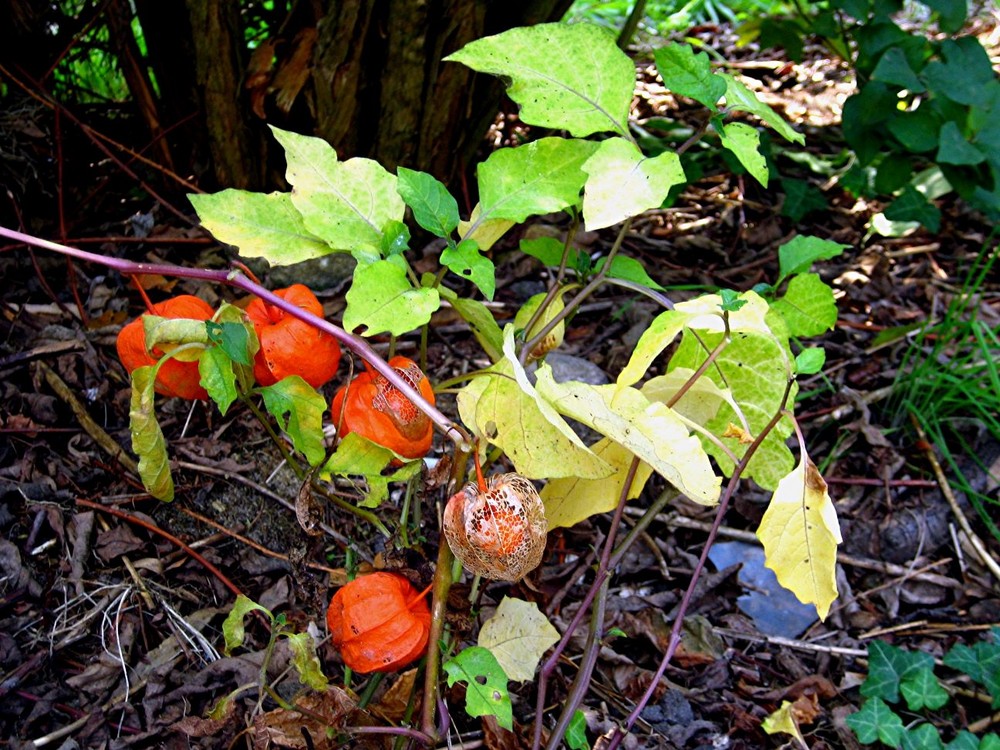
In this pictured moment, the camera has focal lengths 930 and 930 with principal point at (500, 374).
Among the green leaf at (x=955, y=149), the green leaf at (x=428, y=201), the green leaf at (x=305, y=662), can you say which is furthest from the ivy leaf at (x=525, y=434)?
the green leaf at (x=955, y=149)

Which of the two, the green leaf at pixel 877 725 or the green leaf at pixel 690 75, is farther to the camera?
the green leaf at pixel 877 725

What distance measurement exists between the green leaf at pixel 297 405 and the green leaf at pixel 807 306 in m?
0.77

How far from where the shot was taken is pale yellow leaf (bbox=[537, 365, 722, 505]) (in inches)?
42.8

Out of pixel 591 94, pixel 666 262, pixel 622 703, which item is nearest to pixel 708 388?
pixel 591 94

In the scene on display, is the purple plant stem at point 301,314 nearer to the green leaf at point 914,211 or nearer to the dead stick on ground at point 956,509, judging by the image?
the dead stick on ground at point 956,509

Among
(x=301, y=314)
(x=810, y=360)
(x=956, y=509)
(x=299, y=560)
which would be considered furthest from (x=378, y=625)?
(x=956, y=509)

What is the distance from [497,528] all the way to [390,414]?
0.76 ft

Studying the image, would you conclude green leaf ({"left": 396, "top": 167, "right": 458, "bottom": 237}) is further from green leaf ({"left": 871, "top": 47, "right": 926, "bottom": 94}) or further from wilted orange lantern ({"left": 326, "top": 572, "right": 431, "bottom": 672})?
green leaf ({"left": 871, "top": 47, "right": 926, "bottom": 94})

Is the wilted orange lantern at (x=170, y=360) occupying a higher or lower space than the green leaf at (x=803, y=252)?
lower

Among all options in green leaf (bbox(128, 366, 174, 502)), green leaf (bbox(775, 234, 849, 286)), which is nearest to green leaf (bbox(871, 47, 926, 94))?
green leaf (bbox(775, 234, 849, 286))

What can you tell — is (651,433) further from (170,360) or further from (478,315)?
(170,360)

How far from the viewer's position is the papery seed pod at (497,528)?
3.56ft

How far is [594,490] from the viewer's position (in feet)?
4.64

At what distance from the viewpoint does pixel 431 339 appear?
2.40m
